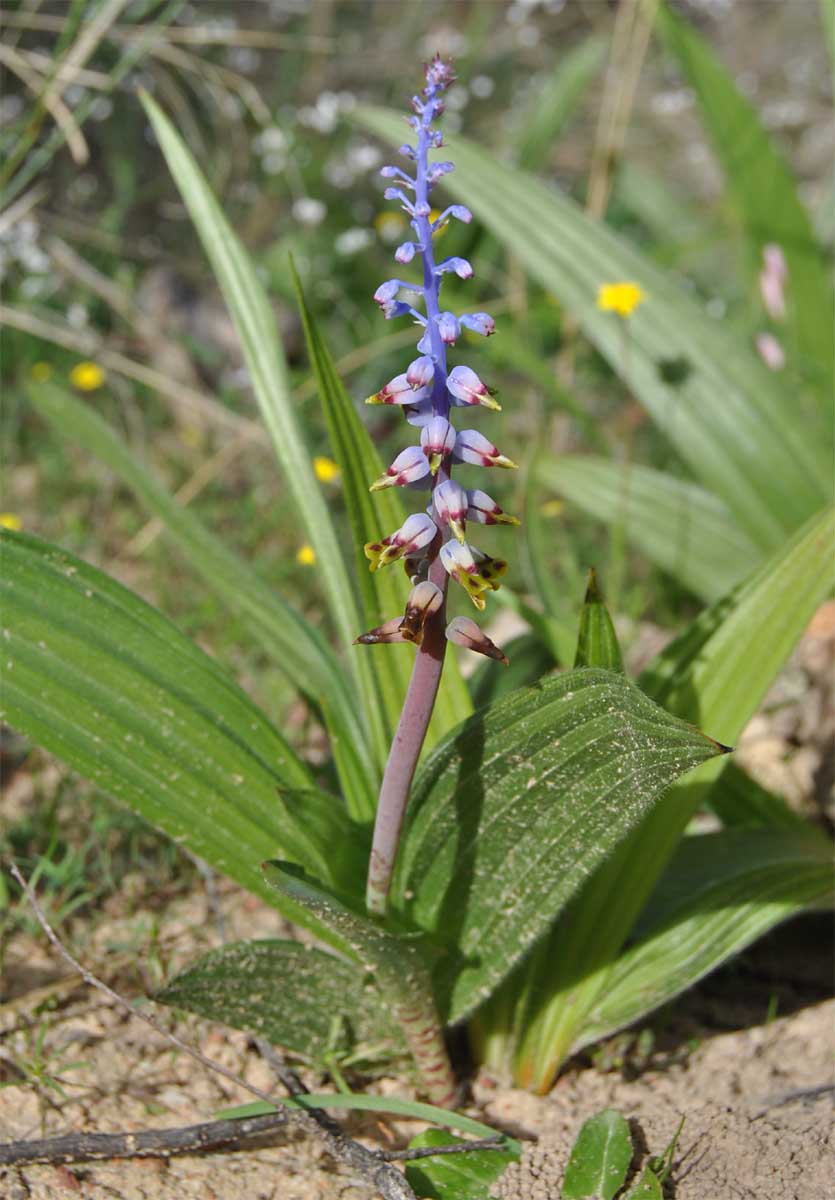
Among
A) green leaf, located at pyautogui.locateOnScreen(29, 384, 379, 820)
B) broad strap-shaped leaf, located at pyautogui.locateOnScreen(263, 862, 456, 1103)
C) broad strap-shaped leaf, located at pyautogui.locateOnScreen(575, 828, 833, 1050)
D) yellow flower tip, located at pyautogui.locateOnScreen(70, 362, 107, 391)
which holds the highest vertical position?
yellow flower tip, located at pyautogui.locateOnScreen(70, 362, 107, 391)

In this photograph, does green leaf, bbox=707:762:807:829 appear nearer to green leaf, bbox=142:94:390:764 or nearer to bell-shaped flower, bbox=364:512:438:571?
green leaf, bbox=142:94:390:764

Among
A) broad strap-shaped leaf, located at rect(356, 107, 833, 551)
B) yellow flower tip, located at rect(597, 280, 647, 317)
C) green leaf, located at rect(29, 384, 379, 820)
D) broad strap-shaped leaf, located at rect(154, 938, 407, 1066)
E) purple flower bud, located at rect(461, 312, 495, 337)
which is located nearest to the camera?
purple flower bud, located at rect(461, 312, 495, 337)

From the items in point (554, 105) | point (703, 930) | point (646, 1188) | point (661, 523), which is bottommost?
point (646, 1188)

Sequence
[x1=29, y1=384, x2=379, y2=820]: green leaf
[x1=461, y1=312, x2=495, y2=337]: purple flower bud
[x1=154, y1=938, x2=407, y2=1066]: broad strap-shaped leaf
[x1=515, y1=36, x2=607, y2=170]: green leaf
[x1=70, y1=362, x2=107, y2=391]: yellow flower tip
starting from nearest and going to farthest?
[x1=461, y1=312, x2=495, y2=337]: purple flower bud < [x1=154, y1=938, x2=407, y2=1066]: broad strap-shaped leaf < [x1=29, y1=384, x2=379, y2=820]: green leaf < [x1=70, y1=362, x2=107, y2=391]: yellow flower tip < [x1=515, y1=36, x2=607, y2=170]: green leaf

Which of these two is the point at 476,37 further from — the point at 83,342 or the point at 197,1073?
the point at 197,1073

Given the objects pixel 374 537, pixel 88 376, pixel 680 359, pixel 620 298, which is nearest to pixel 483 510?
pixel 374 537

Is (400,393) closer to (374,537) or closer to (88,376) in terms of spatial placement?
(374,537)

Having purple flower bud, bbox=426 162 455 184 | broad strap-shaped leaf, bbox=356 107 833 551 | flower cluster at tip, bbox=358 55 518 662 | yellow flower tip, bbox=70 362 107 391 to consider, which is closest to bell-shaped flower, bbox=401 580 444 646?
flower cluster at tip, bbox=358 55 518 662
